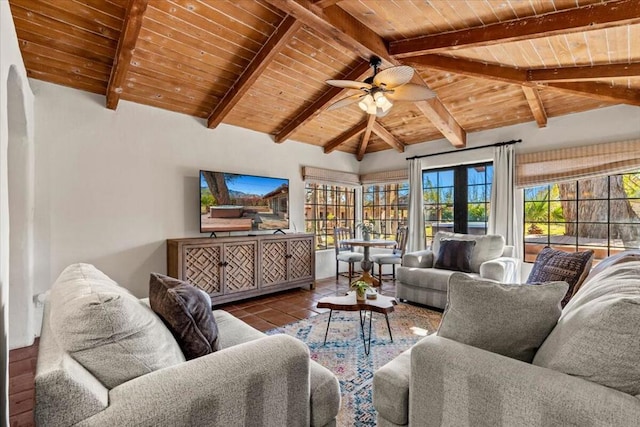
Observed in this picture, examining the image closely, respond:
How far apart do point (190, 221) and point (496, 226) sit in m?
4.34

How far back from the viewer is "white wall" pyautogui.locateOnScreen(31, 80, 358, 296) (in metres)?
3.16

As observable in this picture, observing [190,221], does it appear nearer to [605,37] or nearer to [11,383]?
[11,383]

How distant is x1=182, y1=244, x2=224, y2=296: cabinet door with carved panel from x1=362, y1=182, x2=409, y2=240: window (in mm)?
3538

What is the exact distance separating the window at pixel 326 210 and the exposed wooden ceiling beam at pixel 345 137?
2.40 feet

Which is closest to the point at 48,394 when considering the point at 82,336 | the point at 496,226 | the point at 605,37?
the point at 82,336

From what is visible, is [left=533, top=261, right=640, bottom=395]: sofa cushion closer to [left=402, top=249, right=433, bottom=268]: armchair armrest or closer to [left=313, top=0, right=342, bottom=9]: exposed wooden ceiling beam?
[left=313, top=0, right=342, bottom=9]: exposed wooden ceiling beam

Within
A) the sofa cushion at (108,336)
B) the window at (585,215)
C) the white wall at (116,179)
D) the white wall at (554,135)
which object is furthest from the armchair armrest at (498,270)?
the white wall at (116,179)

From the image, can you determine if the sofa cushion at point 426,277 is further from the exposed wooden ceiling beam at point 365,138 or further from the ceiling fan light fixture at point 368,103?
the exposed wooden ceiling beam at point 365,138

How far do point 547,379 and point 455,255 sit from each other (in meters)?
3.21

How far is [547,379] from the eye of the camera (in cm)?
101

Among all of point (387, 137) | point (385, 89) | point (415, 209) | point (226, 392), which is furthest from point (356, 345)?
point (387, 137)

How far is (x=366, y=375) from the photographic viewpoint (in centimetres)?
233

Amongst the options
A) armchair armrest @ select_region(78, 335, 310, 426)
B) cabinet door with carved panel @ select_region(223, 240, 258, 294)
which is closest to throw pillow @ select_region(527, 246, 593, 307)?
armchair armrest @ select_region(78, 335, 310, 426)

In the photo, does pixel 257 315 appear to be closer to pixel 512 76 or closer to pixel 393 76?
pixel 393 76
